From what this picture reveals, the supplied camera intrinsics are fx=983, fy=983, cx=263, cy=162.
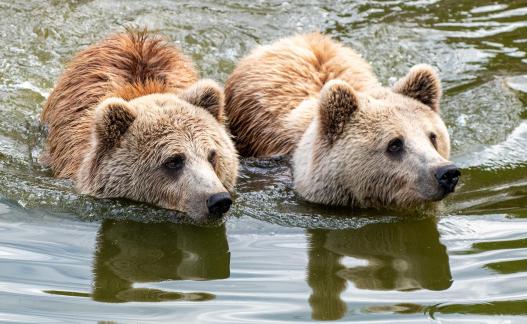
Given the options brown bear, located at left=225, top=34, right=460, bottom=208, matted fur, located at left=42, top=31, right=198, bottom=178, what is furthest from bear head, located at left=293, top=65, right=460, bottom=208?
matted fur, located at left=42, top=31, right=198, bottom=178

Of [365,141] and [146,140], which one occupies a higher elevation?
[146,140]

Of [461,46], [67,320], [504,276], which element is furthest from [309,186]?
[461,46]

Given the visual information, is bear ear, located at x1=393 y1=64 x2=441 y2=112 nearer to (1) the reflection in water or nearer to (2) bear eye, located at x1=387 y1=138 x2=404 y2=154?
(2) bear eye, located at x1=387 y1=138 x2=404 y2=154

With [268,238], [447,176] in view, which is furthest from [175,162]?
[447,176]

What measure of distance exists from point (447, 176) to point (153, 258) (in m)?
2.33

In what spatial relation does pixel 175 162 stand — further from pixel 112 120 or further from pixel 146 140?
pixel 112 120

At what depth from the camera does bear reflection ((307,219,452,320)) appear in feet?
21.6

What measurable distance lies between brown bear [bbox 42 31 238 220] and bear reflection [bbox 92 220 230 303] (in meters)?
0.23

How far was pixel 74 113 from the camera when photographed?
922 cm

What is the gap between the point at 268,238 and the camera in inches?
301

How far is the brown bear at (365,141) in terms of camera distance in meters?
7.91

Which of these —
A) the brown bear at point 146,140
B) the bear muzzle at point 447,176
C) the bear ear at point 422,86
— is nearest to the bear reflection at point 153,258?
the brown bear at point 146,140

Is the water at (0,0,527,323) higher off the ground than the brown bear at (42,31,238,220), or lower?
lower

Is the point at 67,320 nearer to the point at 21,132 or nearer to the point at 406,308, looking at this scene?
the point at 406,308
